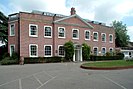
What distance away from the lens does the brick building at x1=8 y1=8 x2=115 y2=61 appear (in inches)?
1335

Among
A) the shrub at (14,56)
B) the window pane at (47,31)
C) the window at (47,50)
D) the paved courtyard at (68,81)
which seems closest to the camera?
the paved courtyard at (68,81)

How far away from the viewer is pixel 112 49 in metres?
50.4

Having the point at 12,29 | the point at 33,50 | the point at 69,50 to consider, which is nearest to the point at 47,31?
the point at 33,50

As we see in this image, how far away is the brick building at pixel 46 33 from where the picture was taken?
3391cm

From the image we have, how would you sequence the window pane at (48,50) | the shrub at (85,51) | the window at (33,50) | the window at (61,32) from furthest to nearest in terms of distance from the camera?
the shrub at (85,51), the window at (61,32), the window pane at (48,50), the window at (33,50)

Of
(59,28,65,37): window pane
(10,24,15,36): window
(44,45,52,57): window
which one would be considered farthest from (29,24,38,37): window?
(59,28,65,37): window pane

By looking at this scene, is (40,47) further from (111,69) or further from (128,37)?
(128,37)

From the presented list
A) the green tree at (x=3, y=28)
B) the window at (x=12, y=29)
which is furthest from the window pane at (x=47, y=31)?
the green tree at (x=3, y=28)

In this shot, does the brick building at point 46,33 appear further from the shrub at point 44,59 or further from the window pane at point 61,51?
the shrub at point 44,59

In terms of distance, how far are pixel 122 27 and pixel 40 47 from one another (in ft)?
161

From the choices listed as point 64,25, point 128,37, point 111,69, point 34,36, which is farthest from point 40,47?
point 128,37

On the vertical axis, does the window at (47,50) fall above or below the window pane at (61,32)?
below

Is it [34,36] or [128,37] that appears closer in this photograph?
[34,36]

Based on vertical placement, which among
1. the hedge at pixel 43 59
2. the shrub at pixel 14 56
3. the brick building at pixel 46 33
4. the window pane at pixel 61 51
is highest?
the brick building at pixel 46 33
